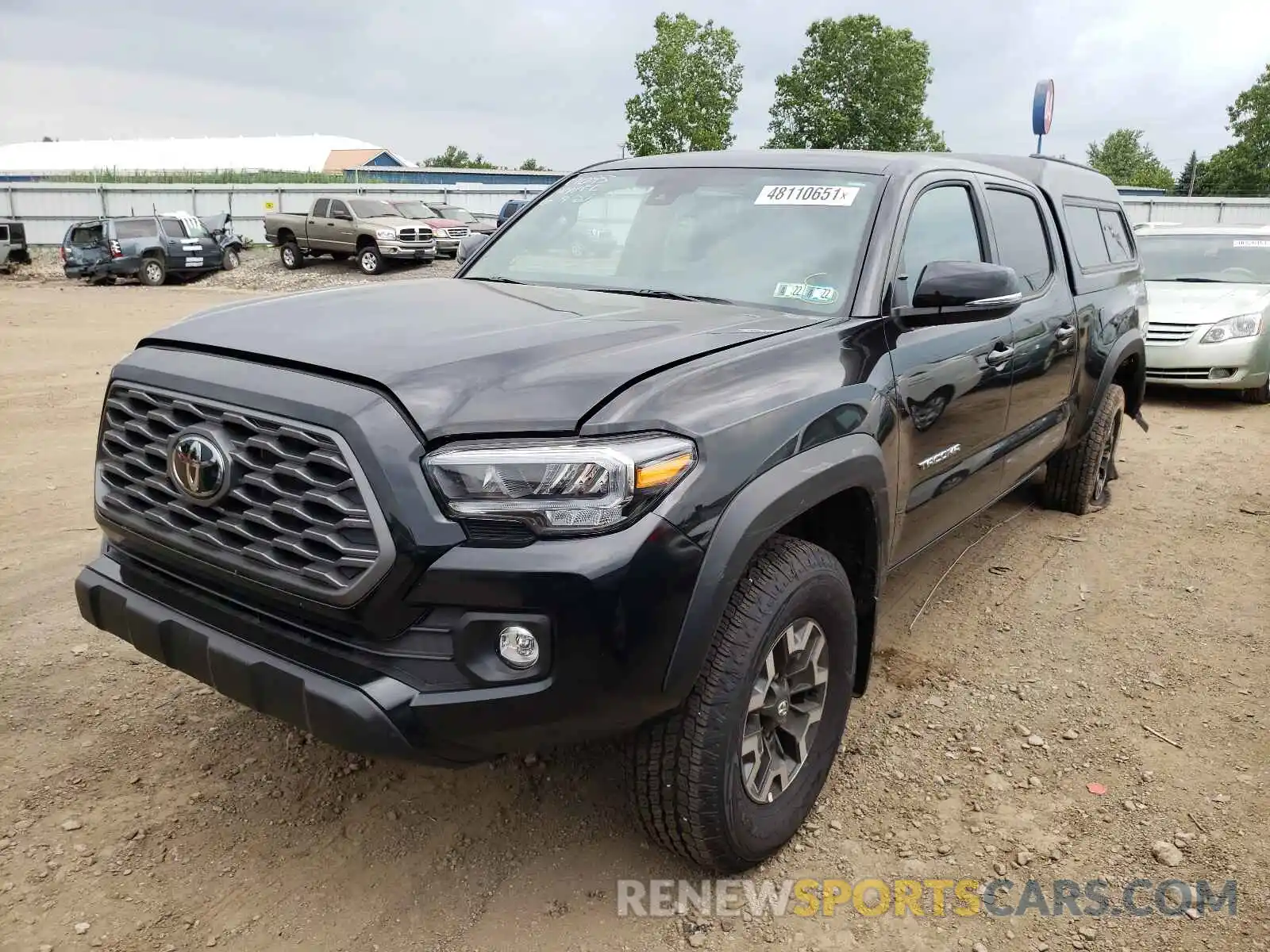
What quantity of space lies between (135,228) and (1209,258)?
849 inches

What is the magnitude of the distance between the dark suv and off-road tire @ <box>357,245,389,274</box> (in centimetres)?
396

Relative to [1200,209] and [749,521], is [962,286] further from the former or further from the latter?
[1200,209]

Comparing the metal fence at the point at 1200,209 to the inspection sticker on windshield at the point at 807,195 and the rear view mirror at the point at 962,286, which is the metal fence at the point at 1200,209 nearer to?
the inspection sticker on windshield at the point at 807,195

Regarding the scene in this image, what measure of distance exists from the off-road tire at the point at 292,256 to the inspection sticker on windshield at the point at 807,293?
74.1 ft

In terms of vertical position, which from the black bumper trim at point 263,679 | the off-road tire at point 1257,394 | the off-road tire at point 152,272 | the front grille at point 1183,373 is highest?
the black bumper trim at point 263,679

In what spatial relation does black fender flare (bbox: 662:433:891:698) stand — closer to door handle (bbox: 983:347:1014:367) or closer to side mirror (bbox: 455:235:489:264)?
door handle (bbox: 983:347:1014:367)

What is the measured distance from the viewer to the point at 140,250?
22.0 meters

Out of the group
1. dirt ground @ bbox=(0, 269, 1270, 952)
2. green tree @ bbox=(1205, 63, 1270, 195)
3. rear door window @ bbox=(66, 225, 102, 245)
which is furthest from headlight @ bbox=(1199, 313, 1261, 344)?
green tree @ bbox=(1205, 63, 1270, 195)

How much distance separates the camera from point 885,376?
2871 mm

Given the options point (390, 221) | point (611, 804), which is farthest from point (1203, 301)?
point (390, 221)

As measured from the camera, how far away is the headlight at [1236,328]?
28.3 feet

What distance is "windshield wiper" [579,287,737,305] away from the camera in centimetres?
308

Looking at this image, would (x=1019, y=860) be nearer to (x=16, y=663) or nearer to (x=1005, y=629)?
(x=1005, y=629)

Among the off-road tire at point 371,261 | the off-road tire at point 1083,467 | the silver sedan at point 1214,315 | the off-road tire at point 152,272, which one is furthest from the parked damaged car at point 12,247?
the off-road tire at point 1083,467
